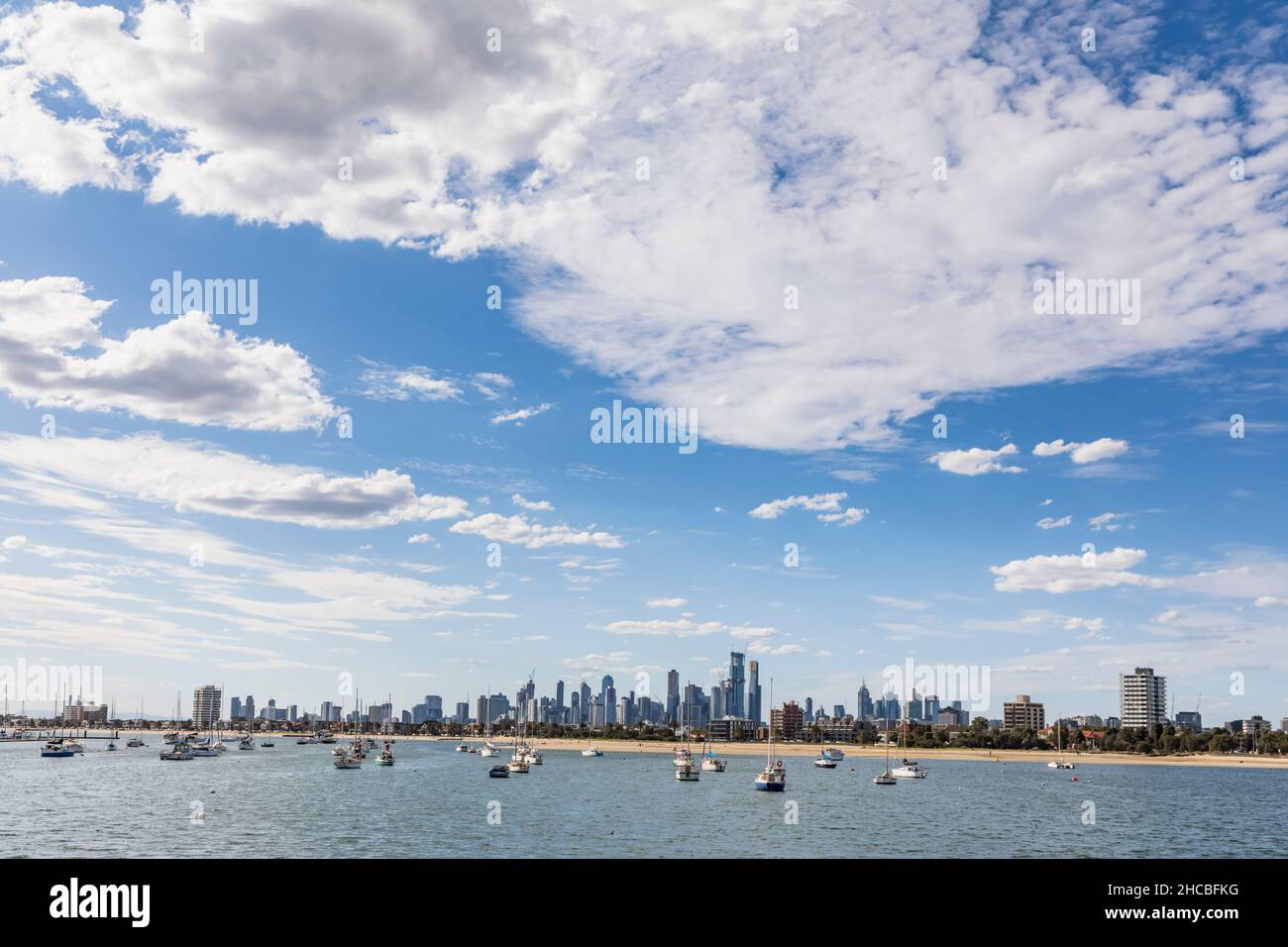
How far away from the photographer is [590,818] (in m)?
98.1

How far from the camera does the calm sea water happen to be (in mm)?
76125

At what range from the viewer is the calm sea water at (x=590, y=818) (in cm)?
7612
